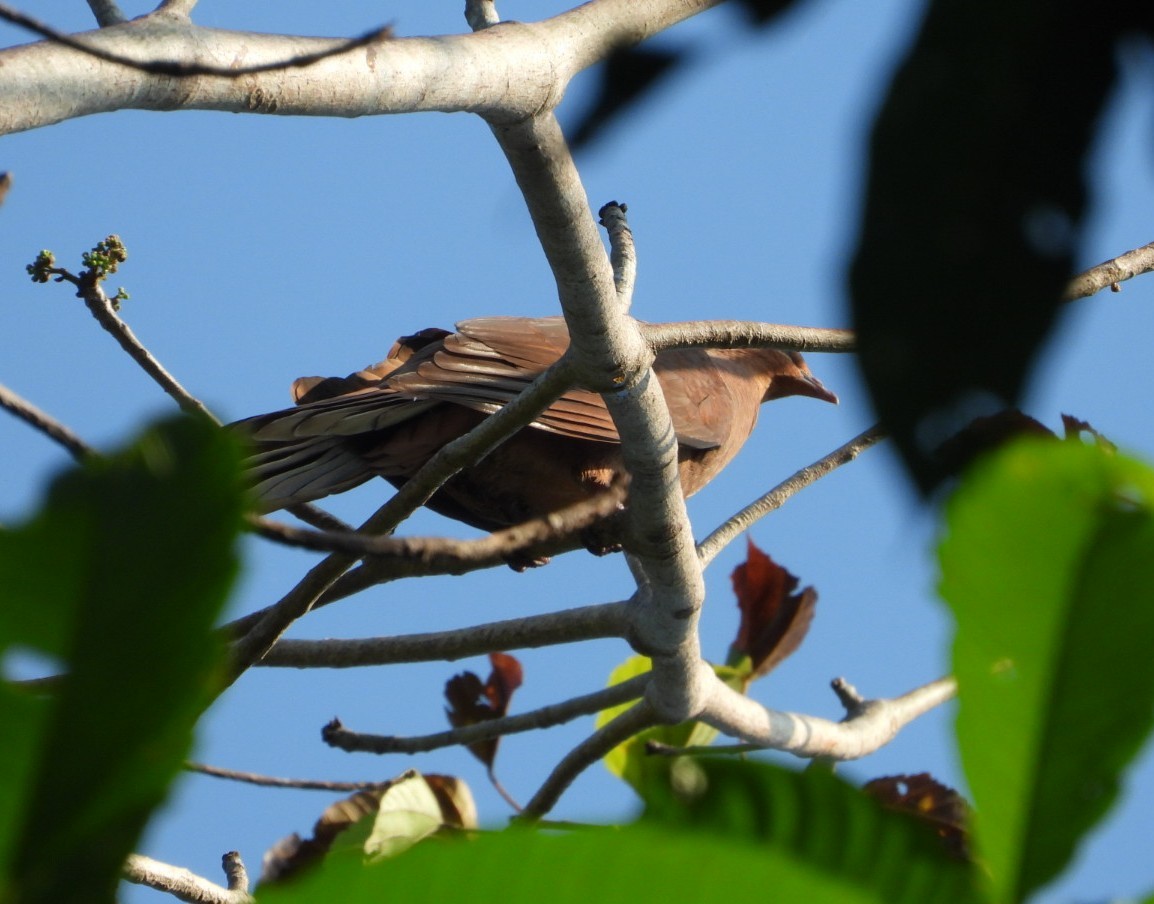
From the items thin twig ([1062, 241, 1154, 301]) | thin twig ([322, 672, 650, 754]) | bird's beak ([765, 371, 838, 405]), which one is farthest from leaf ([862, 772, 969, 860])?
bird's beak ([765, 371, 838, 405])

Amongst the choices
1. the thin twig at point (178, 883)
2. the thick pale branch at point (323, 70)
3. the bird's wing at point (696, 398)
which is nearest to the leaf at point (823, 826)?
the thick pale branch at point (323, 70)

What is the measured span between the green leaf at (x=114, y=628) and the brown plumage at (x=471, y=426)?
2667mm

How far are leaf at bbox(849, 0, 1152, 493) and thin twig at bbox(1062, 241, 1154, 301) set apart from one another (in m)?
2.13

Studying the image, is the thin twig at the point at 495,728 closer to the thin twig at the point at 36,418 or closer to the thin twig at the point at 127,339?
the thin twig at the point at 127,339

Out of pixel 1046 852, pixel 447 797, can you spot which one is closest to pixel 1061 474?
pixel 1046 852

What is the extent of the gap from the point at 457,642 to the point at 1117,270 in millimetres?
1730

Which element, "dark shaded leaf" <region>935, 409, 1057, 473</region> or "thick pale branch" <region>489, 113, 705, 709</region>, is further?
"thick pale branch" <region>489, 113, 705, 709</region>

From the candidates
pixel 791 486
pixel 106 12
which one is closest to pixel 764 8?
pixel 106 12

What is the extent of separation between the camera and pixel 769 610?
342 centimetres

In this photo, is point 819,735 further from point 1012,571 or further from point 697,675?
point 1012,571

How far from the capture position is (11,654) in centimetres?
51

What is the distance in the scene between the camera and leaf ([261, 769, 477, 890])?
2.37 meters

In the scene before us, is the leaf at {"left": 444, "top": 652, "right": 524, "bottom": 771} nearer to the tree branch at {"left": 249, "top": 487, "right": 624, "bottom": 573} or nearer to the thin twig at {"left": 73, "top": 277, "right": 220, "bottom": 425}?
the thin twig at {"left": 73, "top": 277, "right": 220, "bottom": 425}

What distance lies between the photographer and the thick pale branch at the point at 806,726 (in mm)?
3072
